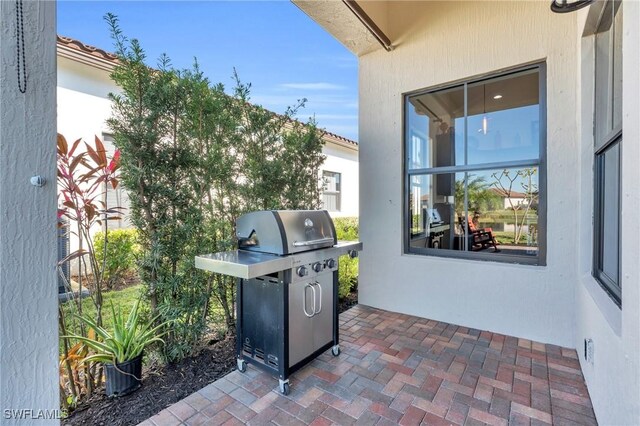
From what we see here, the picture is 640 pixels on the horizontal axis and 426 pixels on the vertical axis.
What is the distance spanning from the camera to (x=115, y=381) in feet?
7.18

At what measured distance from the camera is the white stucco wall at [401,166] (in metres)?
2.91

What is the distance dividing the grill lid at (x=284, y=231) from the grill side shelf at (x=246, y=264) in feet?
0.35

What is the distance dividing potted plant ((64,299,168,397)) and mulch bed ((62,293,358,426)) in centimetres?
9

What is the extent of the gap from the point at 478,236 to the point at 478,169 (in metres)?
0.81

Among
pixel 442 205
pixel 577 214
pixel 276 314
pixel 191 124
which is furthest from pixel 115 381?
pixel 577 214

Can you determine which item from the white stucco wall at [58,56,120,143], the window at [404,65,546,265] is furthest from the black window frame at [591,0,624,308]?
the white stucco wall at [58,56,120,143]

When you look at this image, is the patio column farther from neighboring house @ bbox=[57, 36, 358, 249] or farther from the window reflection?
the window reflection

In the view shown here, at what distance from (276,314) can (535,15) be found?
153 inches

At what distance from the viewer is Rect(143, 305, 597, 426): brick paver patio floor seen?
6.47ft

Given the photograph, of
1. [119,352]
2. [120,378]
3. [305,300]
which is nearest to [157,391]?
[120,378]

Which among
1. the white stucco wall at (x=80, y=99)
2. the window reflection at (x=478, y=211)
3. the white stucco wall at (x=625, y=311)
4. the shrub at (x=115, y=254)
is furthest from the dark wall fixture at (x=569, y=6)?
the white stucco wall at (x=80, y=99)

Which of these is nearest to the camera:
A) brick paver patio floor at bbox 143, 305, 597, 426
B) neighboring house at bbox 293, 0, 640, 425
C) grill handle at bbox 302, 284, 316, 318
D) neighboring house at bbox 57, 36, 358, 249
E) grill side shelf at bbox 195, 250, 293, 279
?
grill side shelf at bbox 195, 250, 293, 279

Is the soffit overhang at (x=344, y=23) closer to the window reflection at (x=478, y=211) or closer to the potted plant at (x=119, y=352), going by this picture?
the window reflection at (x=478, y=211)

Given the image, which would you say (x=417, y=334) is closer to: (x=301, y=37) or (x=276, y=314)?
(x=276, y=314)
